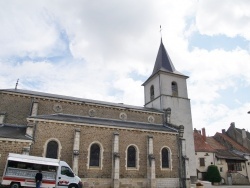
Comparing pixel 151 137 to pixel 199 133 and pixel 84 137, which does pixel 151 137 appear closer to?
pixel 84 137

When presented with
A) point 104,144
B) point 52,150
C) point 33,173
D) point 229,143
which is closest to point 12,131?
point 52,150

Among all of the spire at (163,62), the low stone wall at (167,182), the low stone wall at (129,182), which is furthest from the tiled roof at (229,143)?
the low stone wall at (129,182)

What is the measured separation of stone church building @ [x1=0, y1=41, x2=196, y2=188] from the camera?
20.0m

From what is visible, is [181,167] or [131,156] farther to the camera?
[181,167]

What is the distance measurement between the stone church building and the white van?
9.89 feet

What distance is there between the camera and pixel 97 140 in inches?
868

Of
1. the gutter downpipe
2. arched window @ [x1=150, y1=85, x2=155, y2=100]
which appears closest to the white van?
the gutter downpipe

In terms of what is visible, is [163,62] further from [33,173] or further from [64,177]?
[33,173]

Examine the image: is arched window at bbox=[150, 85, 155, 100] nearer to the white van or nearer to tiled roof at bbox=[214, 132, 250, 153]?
the white van

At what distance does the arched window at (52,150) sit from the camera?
788 inches

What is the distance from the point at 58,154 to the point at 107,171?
495cm

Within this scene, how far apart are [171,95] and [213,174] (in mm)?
14262

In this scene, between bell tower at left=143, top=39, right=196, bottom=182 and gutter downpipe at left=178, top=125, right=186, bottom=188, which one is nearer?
gutter downpipe at left=178, top=125, right=186, bottom=188

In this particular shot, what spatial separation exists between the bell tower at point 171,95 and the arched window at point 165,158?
452 cm
